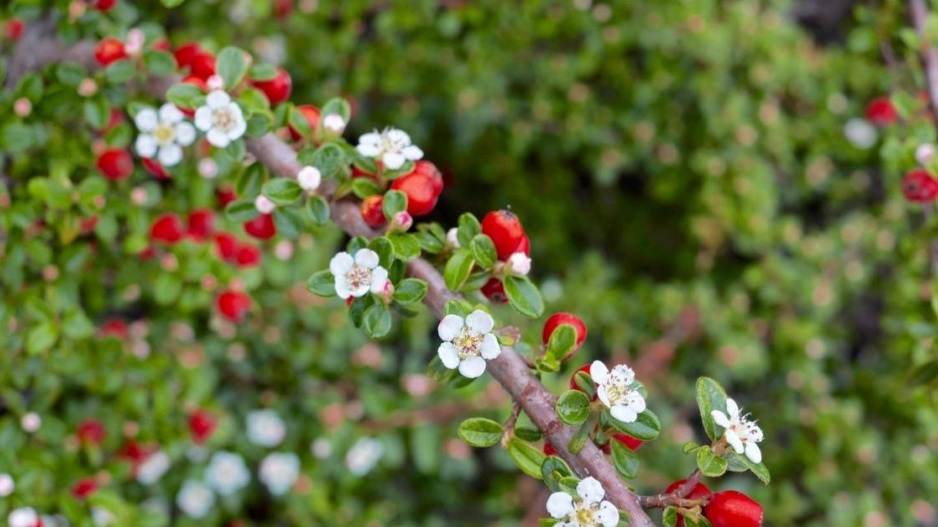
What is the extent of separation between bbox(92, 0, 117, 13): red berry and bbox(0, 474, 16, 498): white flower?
0.92 m

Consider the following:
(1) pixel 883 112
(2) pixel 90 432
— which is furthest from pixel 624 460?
(1) pixel 883 112

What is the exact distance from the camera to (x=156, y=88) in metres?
1.59

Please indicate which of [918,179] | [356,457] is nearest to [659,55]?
[918,179]

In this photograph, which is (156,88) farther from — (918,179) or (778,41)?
(778,41)

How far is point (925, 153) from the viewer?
1687mm

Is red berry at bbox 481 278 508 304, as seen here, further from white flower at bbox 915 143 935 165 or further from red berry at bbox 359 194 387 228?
white flower at bbox 915 143 935 165

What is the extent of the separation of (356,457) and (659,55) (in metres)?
1.63

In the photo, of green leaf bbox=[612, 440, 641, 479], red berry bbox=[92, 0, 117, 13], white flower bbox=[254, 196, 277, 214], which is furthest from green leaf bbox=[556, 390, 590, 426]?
red berry bbox=[92, 0, 117, 13]

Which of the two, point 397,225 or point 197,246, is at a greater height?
point 397,225

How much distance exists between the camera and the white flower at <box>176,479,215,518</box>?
7.29 ft

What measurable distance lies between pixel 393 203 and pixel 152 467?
4.07 feet

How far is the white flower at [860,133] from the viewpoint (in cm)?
296

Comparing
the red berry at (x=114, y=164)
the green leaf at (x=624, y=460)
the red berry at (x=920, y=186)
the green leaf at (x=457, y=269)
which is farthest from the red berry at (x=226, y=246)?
the red berry at (x=920, y=186)

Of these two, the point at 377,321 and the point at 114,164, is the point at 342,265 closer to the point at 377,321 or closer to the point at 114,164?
the point at 377,321
